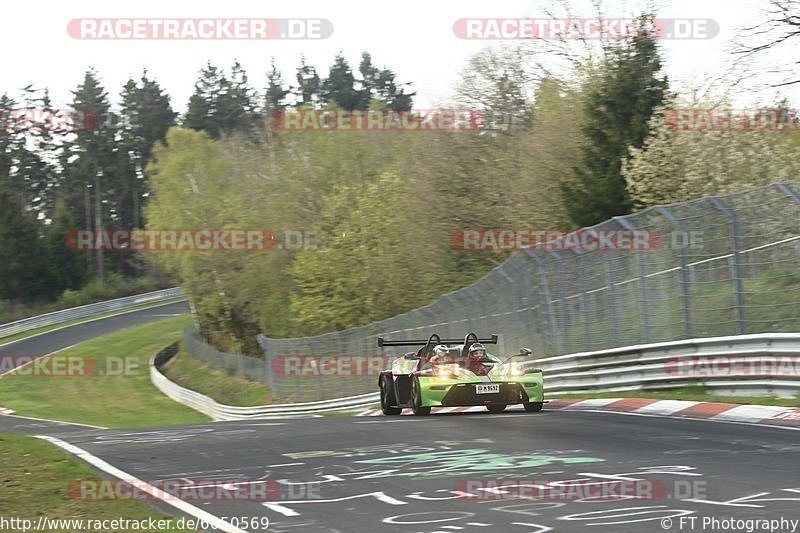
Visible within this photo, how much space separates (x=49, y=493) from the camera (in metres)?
9.14

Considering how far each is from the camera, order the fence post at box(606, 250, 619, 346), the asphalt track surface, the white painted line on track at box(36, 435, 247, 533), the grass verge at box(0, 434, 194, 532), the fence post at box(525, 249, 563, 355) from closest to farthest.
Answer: the asphalt track surface → the white painted line on track at box(36, 435, 247, 533) → the grass verge at box(0, 434, 194, 532) → the fence post at box(606, 250, 619, 346) → the fence post at box(525, 249, 563, 355)

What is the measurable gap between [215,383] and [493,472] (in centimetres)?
4507

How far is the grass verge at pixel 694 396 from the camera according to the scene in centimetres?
1471

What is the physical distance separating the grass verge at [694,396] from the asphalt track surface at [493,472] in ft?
5.74

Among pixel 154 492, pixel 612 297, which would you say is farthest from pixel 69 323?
pixel 154 492

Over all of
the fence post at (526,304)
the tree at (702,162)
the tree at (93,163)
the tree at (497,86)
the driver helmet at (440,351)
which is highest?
the tree at (93,163)

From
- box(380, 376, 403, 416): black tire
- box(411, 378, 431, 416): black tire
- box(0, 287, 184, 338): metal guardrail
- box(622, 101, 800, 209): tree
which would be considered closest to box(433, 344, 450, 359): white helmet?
box(411, 378, 431, 416): black tire

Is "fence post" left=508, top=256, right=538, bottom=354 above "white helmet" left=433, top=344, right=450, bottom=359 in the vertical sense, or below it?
above

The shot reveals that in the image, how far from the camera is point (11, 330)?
77750 mm

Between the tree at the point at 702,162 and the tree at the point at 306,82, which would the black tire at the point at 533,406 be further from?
the tree at the point at 306,82

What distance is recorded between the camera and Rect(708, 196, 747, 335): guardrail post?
15.7m

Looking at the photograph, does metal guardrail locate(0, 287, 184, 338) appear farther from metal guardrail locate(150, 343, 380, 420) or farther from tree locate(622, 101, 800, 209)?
tree locate(622, 101, 800, 209)

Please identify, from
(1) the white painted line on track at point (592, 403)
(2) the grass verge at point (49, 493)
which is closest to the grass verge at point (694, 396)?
(1) the white painted line on track at point (592, 403)

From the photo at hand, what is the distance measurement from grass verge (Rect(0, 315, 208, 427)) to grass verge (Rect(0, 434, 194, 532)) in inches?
1197
